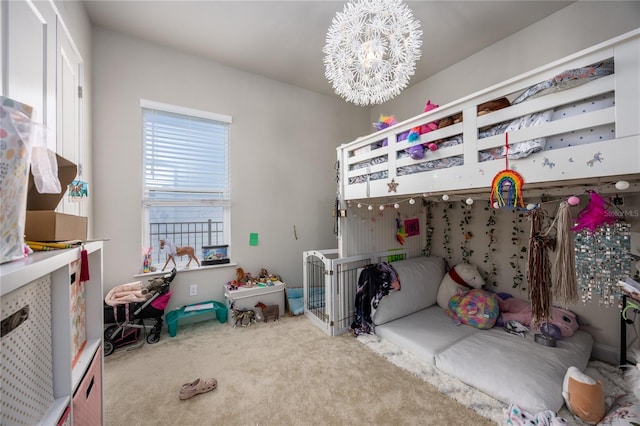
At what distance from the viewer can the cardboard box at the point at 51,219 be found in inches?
34.9

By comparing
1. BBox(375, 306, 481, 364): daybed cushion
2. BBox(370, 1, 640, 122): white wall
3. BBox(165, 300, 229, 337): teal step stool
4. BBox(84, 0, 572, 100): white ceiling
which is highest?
BBox(84, 0, 572, 100): white ceiling

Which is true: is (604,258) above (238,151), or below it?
below

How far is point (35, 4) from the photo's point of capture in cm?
126

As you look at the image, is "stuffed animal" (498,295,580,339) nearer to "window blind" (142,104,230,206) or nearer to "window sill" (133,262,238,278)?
"window sill" (133,262,238,278)

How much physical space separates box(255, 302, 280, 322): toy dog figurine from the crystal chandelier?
2368mm

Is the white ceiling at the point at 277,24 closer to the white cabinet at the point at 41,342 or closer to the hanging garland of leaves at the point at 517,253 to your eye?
the hanging garland of leaves at the point at 517,253

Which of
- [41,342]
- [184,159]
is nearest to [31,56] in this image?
[41,342]

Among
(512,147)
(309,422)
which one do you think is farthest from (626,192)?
(309,422)

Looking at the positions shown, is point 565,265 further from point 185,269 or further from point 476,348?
point 185,269

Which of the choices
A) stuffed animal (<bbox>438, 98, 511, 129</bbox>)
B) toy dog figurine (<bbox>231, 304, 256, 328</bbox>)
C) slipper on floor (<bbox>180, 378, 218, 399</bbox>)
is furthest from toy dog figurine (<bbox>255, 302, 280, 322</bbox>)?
stuffed animal (<bbox>438, 98, 511, 129</bbox>)

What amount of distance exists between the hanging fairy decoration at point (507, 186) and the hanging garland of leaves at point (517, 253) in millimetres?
1477

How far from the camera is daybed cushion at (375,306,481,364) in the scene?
6.88 ft

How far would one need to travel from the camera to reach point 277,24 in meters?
2.42

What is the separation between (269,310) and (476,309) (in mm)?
2171
